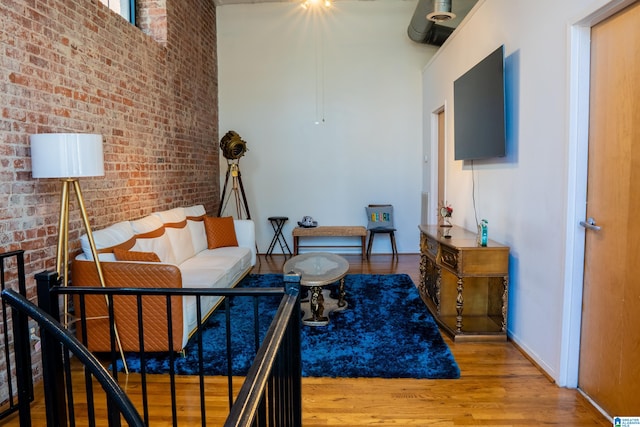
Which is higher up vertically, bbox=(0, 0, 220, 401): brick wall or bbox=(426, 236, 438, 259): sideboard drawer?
bbox=(0, 0, 220, 401): brick wall

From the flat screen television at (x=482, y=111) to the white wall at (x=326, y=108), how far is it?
7.86 feet

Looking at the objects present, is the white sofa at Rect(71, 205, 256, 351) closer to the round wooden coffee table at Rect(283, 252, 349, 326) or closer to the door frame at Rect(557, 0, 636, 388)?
the round wooden coffee table at Rect(283, 252, 349, 326)

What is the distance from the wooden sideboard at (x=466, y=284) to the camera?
3213 millimetres

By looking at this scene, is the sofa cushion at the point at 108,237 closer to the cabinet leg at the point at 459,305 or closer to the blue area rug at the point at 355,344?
the blue area rug at the point at 355,344

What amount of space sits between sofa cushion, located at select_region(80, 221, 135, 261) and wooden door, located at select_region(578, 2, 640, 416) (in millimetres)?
3155

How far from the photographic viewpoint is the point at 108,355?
3.07 metres

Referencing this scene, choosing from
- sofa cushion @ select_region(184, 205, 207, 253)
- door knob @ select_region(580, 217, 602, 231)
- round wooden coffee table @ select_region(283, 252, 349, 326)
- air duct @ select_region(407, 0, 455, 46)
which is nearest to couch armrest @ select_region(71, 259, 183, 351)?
round wooden coffee table @ select_region(283, 252, 349, 326)

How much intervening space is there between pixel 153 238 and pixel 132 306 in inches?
39.0

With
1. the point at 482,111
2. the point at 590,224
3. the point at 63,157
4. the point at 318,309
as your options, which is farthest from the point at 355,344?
the point at 63,157

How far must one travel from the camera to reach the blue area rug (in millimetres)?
2836

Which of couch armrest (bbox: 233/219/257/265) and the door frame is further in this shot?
couch armrest (bbox: 233/219/257/265)

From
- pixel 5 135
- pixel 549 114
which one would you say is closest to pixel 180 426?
pixel 5 135

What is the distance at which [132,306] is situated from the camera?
2.93m

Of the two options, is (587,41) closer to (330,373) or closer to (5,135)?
(330,373)
